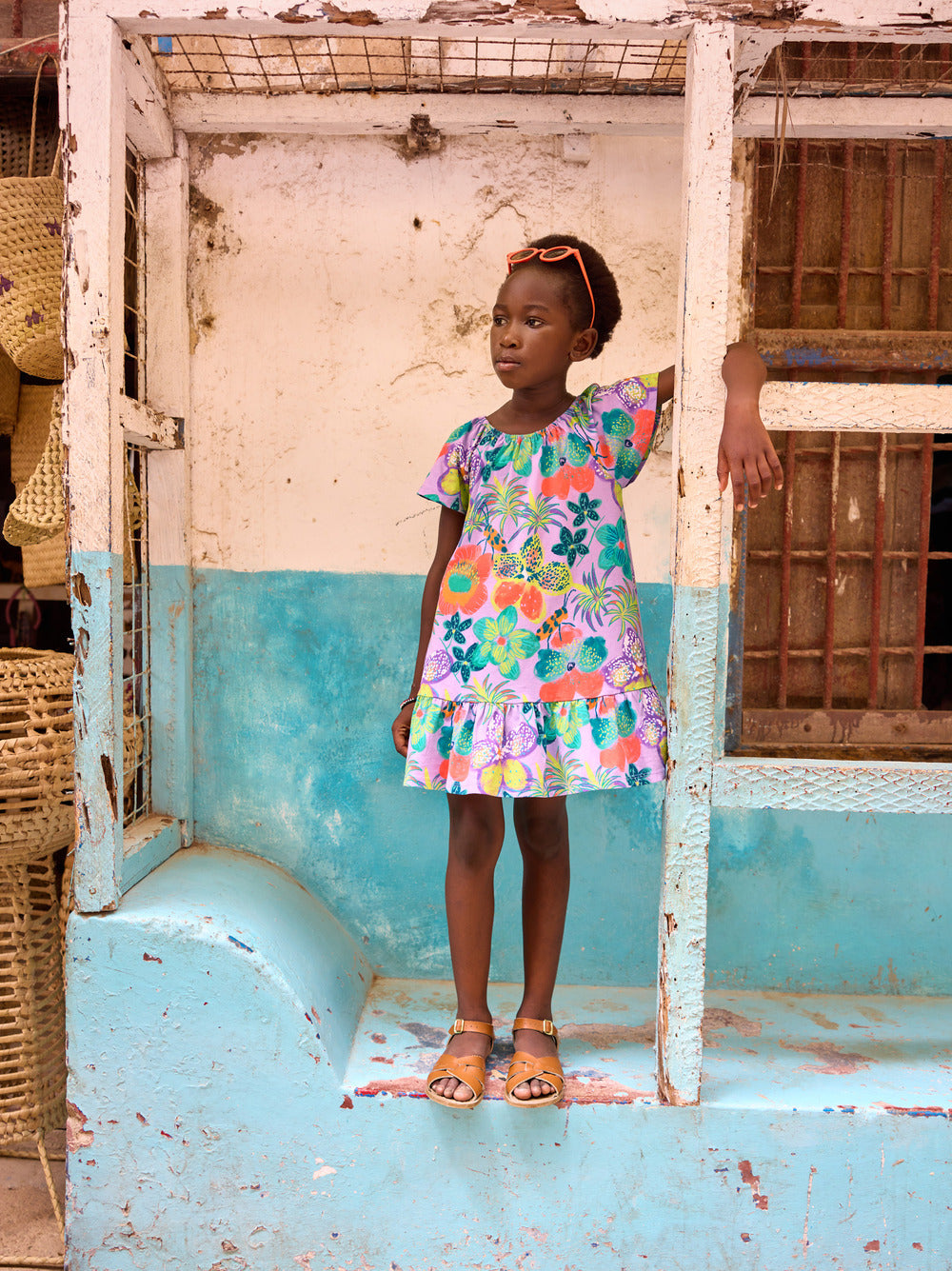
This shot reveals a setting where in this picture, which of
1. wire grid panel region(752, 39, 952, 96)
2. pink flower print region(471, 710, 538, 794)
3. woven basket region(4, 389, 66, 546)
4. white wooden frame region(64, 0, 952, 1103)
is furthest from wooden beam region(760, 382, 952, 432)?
woven basket region(4, 389, 66, 546)

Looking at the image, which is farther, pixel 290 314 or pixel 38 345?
pixel 290 314

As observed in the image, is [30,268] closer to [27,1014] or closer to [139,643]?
[139,643]

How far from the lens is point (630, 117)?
96.2 inches

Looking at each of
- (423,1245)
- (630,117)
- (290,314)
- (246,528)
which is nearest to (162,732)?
(246,528)

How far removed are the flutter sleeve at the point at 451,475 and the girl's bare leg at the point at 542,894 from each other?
0.68 metres

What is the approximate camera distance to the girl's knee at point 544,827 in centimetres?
207

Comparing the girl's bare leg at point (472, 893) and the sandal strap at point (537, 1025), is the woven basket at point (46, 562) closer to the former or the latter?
the girl's bare leg at point (472, 893)

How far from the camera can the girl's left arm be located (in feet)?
5.83

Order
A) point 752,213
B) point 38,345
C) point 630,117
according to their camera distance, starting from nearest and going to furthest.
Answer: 1. point 38,345
2. point 630,117
3. point 752,213

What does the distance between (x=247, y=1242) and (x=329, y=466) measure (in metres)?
1.83

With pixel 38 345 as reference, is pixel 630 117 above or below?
above

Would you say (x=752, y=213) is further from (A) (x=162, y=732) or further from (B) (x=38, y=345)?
(A) (x=162, y=732)

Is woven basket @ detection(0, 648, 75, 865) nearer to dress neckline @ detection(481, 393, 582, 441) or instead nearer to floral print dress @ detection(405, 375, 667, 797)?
floral print dress @ detection(405, 375, 667, 797)

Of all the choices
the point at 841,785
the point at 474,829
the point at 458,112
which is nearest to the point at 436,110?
the point at 458,112
